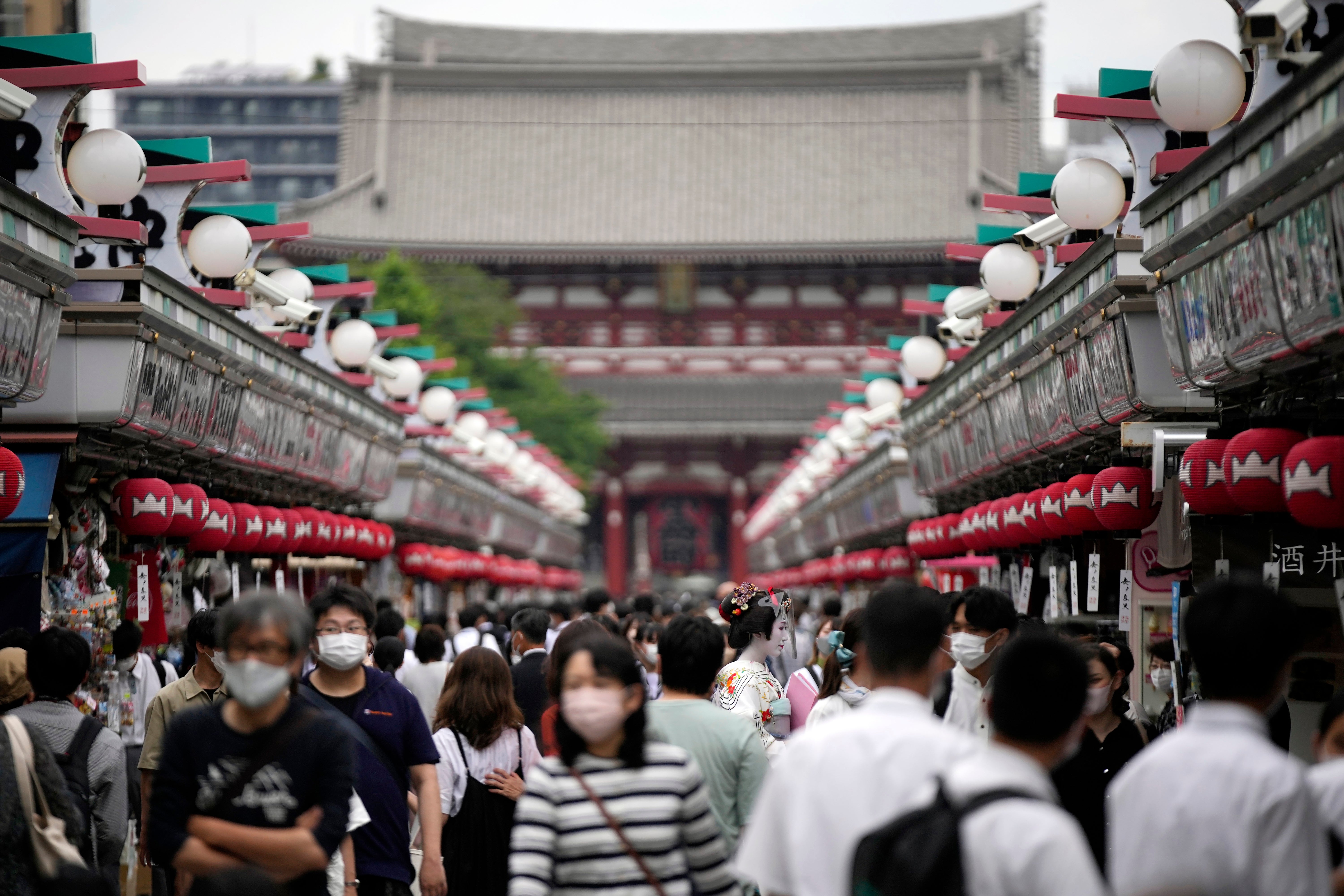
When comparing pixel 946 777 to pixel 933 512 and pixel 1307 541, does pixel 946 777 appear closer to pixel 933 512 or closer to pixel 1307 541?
pixel 1307 541

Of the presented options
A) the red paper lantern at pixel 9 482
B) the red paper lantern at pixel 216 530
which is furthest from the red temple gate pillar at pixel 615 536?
the red paper lantern at pixel 9 482

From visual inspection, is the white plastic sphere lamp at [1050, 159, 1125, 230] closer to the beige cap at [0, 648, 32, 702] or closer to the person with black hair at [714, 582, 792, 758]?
the person with black hair at [714, 582, 792, 758]

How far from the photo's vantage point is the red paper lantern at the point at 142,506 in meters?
10.6

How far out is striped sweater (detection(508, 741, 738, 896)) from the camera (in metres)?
4.35

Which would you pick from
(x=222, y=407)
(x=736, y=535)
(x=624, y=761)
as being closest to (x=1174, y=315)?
(x=624, y=761)

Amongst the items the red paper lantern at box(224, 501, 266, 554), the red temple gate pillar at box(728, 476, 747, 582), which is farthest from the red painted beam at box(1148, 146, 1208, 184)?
the red temple gate pillar at box(728, 476, 747, 582)

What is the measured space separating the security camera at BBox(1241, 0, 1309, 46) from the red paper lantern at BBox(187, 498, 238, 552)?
815 centimetres

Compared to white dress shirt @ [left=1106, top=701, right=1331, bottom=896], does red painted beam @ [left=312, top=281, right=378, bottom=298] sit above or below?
above

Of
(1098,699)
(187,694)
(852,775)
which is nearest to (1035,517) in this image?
(1098,699)

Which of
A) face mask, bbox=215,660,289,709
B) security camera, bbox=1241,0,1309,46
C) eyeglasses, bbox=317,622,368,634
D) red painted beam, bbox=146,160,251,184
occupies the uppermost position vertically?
red painted beam, bbox=146,160,251,184

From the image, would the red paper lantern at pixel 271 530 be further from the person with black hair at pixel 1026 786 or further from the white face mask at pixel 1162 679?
the person with black hair at pixel 1026 786

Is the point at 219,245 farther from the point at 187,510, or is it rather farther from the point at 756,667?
the point at 756,667

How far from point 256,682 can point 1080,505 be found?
6427 millimetres

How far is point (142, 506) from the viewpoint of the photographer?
10.6 metres
